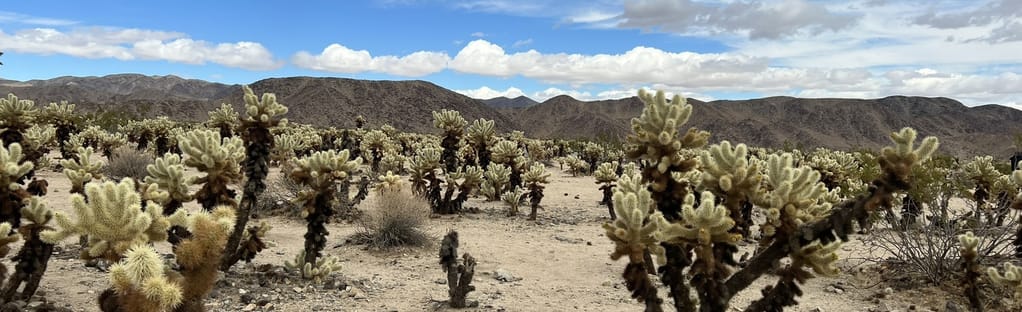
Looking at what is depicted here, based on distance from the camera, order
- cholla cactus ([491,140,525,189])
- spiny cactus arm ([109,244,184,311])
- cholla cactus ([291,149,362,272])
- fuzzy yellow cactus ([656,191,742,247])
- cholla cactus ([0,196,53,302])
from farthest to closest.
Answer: cholla cactus ([491,140,525,189]) < cholla cactus ([291,149,362,272]) < cholla cactus ([0,196,53,302]) < spiny cactus arm ([109,244,184,311]) < fuzzy yellow cactus ([656,191,742,247])

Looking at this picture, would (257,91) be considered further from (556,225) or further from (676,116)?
(676,116)

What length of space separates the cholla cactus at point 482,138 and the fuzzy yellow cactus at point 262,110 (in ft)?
25.8

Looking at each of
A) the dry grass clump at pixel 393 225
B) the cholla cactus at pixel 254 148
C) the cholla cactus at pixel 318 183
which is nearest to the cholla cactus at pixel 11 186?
the cholla cactus at pixel 254 148

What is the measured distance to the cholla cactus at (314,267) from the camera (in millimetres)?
6734

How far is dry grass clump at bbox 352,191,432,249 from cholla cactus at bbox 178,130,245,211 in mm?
3148

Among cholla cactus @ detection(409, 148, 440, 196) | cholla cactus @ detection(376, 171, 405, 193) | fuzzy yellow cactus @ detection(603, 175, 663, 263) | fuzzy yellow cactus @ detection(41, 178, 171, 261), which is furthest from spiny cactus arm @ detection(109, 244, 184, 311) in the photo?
cholla cactus @ detection(409, 148, 440, 196)

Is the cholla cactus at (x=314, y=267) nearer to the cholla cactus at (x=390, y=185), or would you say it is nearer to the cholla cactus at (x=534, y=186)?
the cholla cactus at (x=390, y=185)

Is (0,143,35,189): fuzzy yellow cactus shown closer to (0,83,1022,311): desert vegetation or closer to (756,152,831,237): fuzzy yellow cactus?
(0,83,1022,311): desert vegetation

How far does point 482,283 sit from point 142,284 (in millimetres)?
4305

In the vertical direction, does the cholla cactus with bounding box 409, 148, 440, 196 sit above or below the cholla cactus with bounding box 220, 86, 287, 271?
below

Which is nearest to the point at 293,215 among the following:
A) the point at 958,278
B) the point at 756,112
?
the point at 958,278

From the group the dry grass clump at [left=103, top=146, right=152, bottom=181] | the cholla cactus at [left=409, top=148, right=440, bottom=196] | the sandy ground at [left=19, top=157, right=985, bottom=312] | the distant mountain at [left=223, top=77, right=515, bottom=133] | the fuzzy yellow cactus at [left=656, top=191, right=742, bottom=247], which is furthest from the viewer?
the distant mountain at [left=223, top=77, right=515, bottom=133]

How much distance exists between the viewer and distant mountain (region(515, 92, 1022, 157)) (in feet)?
249

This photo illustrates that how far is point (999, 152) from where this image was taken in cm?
6216
